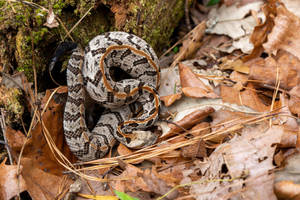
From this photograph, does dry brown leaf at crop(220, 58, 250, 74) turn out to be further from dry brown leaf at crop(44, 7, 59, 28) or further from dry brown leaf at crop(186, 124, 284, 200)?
dry brown leaf at crop(44, 7, 59, 28)

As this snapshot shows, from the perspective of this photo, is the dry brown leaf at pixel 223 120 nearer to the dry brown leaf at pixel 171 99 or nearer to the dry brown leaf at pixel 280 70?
the dry brown leaf at pixel 171 99

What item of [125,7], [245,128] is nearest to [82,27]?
[125,7]

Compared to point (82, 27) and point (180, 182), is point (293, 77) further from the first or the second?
point (82, 27)

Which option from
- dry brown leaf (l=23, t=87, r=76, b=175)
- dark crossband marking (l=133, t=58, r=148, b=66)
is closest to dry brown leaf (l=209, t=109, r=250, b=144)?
dark crossband marking (l=133, t=58, r=148, b=66)

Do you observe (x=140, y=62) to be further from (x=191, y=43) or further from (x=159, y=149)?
(x=159, y=149)

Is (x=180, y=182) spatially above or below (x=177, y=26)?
below

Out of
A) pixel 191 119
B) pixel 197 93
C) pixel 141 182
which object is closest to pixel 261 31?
pixel 197 93

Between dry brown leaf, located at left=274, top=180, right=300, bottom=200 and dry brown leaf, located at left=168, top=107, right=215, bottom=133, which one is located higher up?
dry brown leaf, located at left=168, top=107, right=215, bottom=133
